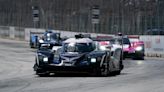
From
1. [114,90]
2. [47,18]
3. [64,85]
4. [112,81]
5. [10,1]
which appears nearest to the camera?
[114,90]

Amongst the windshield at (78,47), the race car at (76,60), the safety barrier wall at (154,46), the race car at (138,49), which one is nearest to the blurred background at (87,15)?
the safety barrier wall at (154,46)

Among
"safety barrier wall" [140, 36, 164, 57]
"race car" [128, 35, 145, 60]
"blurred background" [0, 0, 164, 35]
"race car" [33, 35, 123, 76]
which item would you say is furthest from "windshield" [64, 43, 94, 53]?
"blurred background" [0, 0, 164, 35]

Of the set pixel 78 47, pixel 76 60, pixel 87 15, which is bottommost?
pixel 76 60

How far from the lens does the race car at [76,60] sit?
18.2 m

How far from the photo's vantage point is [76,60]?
1828 cm

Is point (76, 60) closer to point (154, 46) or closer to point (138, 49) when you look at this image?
point (138, 49)

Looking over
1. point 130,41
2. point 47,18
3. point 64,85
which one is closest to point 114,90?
point 64,85

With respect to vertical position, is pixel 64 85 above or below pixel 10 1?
below

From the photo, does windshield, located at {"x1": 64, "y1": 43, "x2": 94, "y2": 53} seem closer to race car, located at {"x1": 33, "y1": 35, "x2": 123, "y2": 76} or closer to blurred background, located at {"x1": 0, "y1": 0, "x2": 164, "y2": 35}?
race car, located at {"x1": 33, "y1": 35, "x2": 123, "y2": 76}

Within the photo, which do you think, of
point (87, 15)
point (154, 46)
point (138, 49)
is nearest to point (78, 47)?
point (138, 49)

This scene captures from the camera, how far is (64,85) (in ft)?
50.7

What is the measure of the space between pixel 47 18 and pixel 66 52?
40.1 meters

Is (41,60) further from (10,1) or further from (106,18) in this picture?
(10,1)

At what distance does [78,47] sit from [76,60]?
114 centimetres
